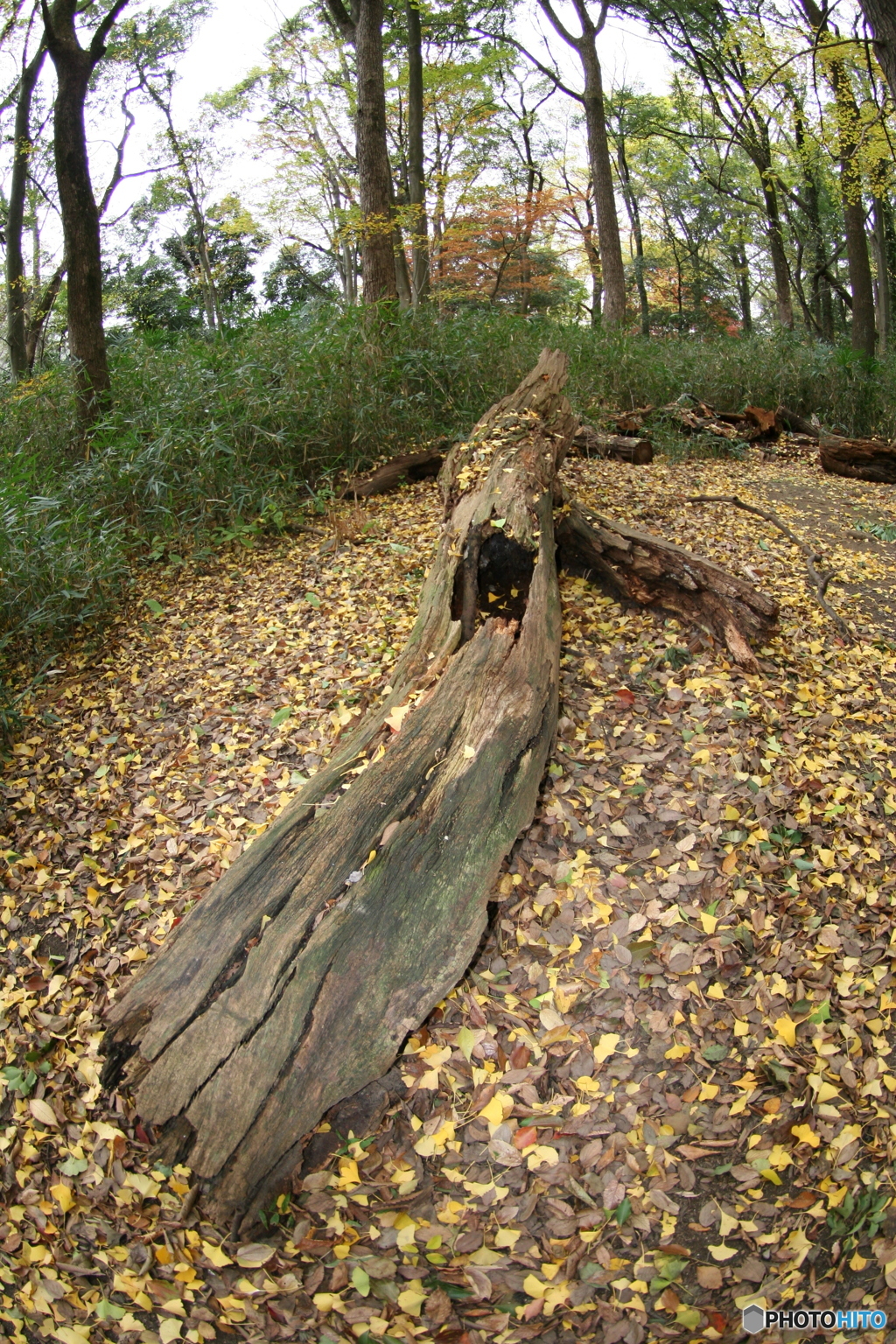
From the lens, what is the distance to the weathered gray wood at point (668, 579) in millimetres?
3188

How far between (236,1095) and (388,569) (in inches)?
109

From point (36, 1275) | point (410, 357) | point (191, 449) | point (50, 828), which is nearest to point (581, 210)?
point (410, 357)

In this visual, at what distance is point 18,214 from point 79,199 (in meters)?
5.69

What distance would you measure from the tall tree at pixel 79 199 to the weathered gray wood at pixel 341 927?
3.64 metres

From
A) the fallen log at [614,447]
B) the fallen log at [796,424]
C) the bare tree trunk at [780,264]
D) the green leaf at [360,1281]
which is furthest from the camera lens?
the bare tree trunk at [780,264]

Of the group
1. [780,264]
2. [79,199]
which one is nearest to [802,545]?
[79,199]

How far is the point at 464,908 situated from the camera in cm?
204

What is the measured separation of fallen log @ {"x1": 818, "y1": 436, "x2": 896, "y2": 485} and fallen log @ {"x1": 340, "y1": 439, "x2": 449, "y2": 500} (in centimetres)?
352

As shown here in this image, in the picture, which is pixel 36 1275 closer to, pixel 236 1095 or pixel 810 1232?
pixel 236 1095

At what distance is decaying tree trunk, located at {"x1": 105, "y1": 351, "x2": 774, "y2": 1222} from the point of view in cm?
177

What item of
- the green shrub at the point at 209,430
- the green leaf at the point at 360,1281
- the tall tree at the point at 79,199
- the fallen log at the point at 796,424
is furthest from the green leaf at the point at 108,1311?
the fallen log at the point at 796,424

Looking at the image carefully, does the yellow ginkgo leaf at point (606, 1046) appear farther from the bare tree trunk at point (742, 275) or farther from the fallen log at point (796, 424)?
the bare tree trunk at point (742, 275)

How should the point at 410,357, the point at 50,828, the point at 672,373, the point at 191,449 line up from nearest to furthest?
the point at 50,828 → the point at 191,449 → the point at 410,357 → the point at 672,373

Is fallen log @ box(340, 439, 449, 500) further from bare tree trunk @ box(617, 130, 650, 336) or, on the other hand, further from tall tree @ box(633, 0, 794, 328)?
bare tree trunk @ box(617, 130, 650, 336)
